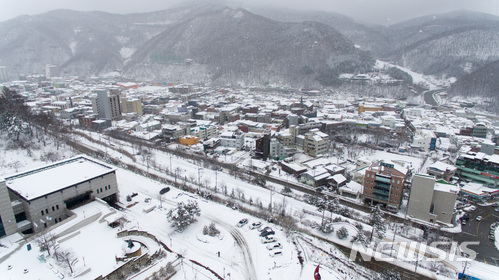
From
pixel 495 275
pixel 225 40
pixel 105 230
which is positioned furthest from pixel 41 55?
pixel 495 275

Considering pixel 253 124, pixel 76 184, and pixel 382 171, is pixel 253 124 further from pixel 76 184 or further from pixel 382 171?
pixel 76 184

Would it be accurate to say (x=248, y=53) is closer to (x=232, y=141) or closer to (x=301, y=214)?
(x=232, y=141)

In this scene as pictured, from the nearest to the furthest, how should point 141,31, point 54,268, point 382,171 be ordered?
point 54,268 < point 382,171 < point 141,31

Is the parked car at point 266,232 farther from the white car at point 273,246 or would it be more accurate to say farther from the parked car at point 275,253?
the parked car at point 275,253

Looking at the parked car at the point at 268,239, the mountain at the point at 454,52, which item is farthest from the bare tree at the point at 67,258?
the mountain at the point at 454,52

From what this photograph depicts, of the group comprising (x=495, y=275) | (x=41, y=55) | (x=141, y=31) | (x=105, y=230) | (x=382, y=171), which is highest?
(x=141, y=31)

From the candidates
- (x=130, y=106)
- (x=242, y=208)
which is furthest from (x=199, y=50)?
(x=242, y=208)

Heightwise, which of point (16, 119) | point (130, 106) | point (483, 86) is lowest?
point (130, 106)
